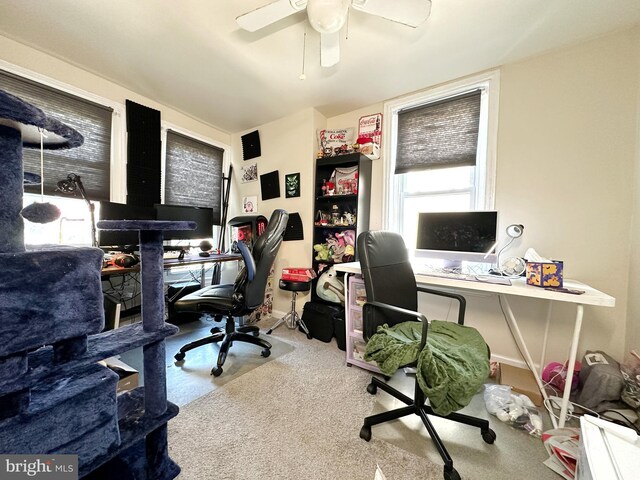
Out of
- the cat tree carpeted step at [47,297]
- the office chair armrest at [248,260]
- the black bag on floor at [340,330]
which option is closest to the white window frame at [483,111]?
the black bag on floor at [340,330]

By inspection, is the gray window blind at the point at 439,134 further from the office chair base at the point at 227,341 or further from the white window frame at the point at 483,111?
the office chair base at the point at 227,341

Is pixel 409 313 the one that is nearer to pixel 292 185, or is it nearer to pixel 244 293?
pixel 244 293

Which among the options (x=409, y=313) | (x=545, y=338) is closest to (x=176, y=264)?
(x=409, y=313)

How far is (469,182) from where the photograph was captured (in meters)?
2.11

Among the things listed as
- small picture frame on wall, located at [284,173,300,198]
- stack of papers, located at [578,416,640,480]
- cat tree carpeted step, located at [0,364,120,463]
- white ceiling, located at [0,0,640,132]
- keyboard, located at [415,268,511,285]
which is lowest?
stack of papers, located at [578,416,640,480]

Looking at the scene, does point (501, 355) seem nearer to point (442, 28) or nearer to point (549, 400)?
point (549, 400)

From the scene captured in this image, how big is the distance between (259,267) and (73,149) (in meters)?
1.87

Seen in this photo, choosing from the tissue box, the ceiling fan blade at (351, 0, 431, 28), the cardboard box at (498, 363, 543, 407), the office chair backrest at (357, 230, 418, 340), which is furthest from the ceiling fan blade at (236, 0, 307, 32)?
the cardboard box at (498, 363, 543, 407)

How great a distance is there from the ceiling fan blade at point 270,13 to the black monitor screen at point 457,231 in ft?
5.39

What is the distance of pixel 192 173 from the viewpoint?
3.02 metres

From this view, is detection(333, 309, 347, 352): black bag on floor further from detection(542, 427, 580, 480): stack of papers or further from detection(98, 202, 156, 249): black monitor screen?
detection(98, 202, 156, 249): black monitor screen

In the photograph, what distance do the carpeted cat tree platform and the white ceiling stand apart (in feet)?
5.24

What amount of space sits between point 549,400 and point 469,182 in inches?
65.8

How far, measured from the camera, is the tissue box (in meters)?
1.34
